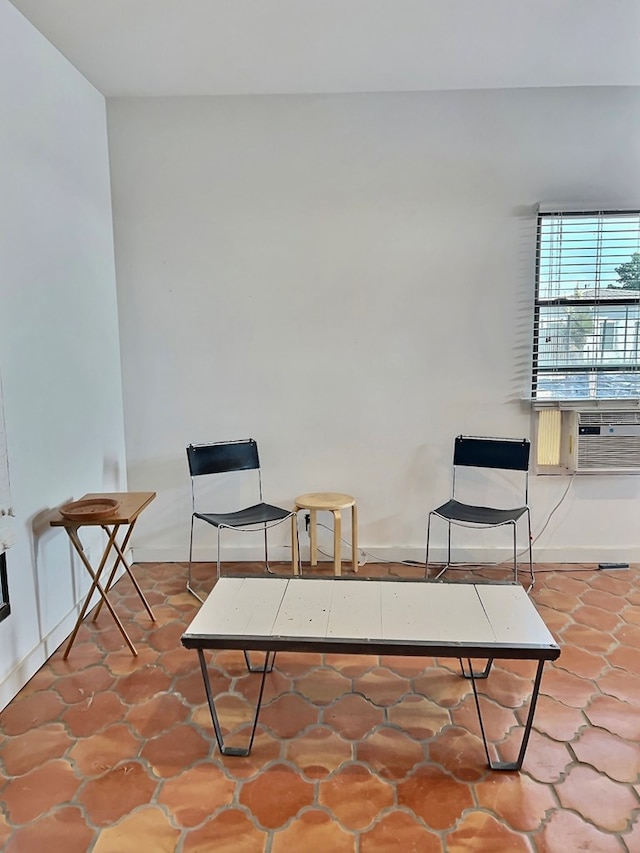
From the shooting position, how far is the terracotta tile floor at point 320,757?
→ 5.24 feet

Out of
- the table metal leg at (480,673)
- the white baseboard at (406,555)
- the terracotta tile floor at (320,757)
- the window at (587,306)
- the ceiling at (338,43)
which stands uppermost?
the ceiling at (338,43)

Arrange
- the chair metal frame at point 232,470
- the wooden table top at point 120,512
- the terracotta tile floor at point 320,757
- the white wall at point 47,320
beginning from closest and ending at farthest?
the terracotta tile floor at point 320,757
the white wall at point 47,320
the wooden table top at point 120,512
the chair metal frame at point 232,470

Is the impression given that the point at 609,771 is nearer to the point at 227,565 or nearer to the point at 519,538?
the point at 519,538

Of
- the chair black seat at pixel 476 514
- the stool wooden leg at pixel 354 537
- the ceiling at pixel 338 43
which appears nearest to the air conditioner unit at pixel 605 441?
the chair black seat at pixel 476 514

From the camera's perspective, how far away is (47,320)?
2590 mm

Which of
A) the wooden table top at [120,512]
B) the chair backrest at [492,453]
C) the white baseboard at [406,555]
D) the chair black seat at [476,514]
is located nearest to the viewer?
the wooden table top at [120,512]

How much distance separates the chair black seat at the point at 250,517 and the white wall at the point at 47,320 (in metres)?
0.68

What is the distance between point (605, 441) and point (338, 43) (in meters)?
2.66

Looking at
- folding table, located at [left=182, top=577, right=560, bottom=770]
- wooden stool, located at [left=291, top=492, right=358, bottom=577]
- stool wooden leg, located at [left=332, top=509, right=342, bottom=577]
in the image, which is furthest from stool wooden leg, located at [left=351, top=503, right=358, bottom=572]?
folding table, located at [left=182, top=577, right=560, bottom=770]

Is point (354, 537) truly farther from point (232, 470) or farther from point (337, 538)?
point (232, 470)

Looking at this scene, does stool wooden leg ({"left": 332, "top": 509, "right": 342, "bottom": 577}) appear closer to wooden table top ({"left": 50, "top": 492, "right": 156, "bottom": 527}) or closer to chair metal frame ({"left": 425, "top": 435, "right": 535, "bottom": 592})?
chair metal frame ({"left": 425, "top": 435, "right": 535, "bottom": 592})

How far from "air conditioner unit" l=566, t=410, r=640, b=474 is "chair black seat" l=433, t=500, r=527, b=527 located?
0.56 m

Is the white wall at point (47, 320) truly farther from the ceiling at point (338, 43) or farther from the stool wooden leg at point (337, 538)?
the stool wooden leg at point (337, 538)

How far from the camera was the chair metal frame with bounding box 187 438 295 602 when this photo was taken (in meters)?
3.15
